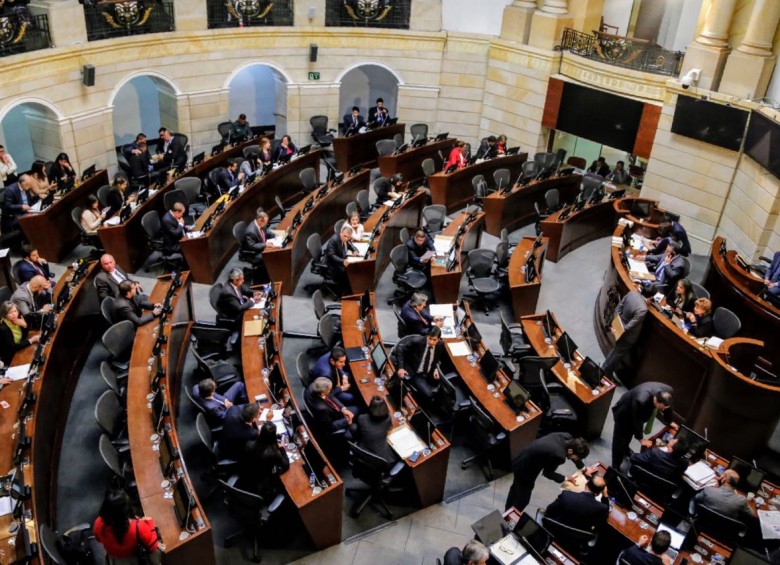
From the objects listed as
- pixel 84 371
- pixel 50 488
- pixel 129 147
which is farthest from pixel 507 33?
pixel 50 488

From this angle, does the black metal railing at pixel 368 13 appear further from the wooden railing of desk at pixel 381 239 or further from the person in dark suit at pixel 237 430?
the person in dark suit at pixel 237 430

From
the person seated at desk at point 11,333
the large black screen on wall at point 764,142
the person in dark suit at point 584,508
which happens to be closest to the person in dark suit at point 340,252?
the person seated at desk at point 11,333

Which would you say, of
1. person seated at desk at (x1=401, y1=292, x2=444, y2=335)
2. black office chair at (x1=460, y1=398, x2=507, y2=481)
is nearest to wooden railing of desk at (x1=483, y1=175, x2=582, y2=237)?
person seated at desk at (x1=401, y1=292, x2=444, y2=335)

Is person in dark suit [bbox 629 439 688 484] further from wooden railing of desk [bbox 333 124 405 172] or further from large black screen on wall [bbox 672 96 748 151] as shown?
wooden railing of desk [bbox 333 124 405 172]

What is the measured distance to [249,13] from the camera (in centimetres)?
1620

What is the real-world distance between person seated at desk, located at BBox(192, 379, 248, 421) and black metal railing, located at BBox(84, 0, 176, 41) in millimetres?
9206

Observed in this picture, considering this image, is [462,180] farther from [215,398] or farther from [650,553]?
[650,553]

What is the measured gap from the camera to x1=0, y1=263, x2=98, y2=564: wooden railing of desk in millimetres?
6500

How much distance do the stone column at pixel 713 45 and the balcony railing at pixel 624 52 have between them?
670 mm

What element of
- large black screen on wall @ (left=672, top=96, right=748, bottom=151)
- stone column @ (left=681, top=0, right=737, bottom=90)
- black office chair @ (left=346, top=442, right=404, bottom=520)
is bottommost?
black office chair @ (left=346, top=442, right=404, bottom=520)

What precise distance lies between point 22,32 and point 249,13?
5.39 m

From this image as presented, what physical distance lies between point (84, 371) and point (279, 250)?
3253 mm

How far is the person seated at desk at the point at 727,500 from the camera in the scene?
21.5 ft

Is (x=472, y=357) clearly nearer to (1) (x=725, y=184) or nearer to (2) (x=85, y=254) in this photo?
(2) (x=85, y=254)
